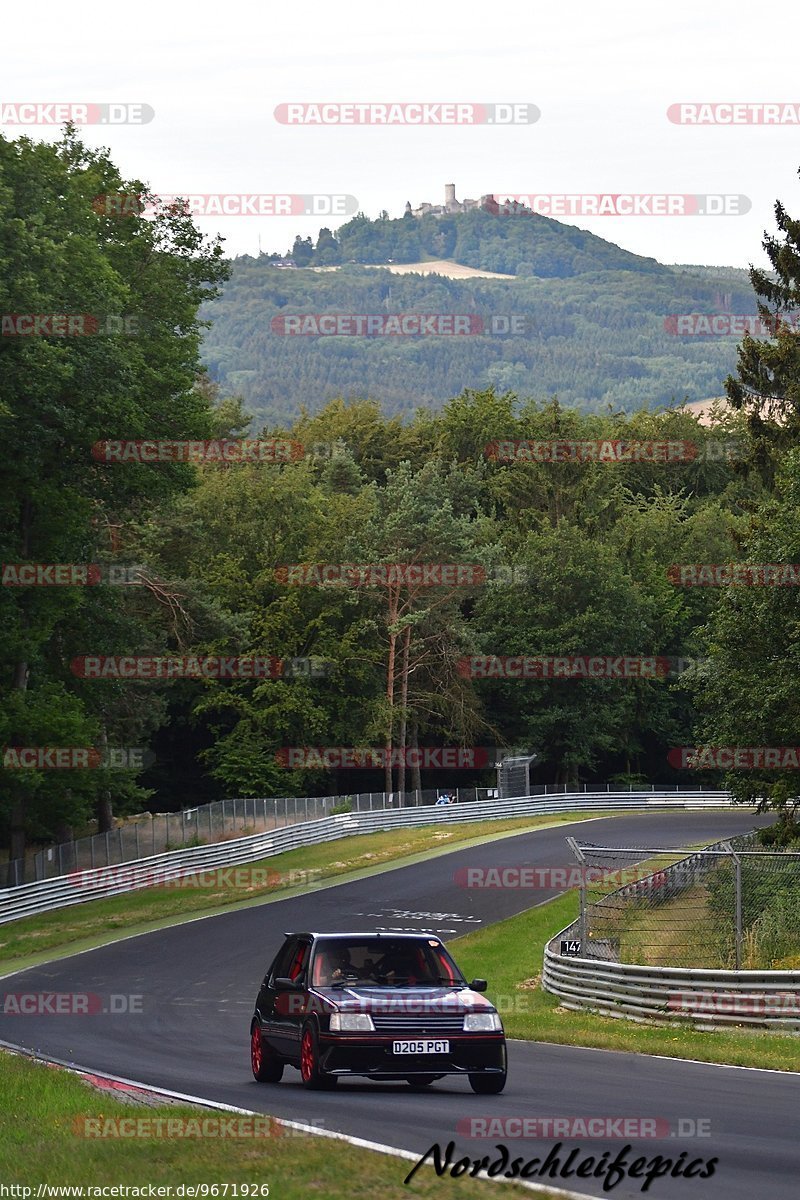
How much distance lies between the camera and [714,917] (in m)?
23.7

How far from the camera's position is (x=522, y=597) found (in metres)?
89.7

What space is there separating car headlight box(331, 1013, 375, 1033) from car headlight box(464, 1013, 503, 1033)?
86cm

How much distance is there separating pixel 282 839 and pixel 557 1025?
3572 cm

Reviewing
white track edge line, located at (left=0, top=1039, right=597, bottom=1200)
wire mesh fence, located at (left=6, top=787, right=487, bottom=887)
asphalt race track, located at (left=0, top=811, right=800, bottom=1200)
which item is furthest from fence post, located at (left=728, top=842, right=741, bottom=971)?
wire mesh fence, located at (left=6, top=787, right=487, bottom=887)

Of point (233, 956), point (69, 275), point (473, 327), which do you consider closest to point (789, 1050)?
point (233, 956)

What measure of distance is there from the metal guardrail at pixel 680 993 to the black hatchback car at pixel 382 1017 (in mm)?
6341

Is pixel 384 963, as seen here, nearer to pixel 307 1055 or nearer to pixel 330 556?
pixel 307 1055

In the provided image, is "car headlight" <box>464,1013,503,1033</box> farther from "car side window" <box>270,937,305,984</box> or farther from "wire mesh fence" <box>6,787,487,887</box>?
"wire mesh fence" <box>6,787,487,887</box>

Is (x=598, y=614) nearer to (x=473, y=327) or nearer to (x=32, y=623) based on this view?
(x=473, y=327)

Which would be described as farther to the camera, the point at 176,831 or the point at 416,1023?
the point at 176,831

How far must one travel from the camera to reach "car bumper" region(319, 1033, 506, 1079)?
47.5ft

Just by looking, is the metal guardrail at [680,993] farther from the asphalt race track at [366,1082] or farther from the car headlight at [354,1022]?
the car headlight at [354,1022]

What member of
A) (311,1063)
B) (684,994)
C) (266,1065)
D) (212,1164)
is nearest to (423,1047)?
(311,1063)

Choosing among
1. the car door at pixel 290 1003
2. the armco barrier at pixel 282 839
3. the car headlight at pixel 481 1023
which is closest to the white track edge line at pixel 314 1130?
the car door at pixel 290 1003
